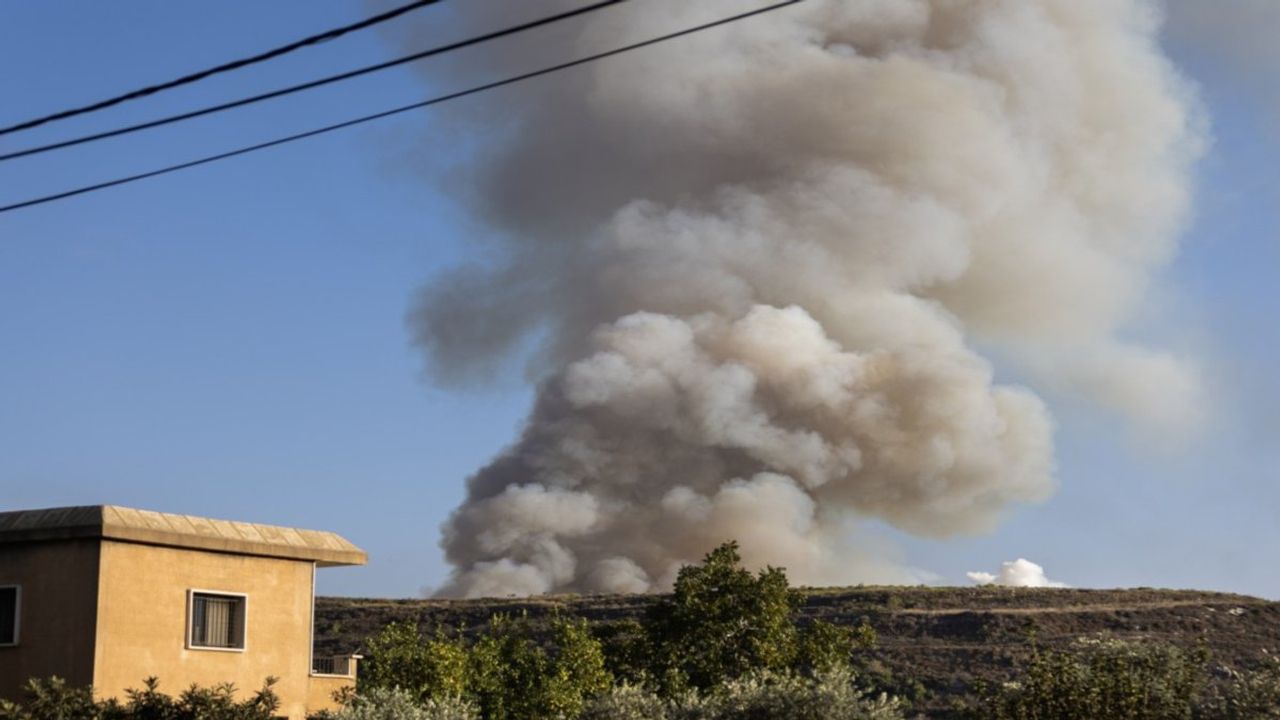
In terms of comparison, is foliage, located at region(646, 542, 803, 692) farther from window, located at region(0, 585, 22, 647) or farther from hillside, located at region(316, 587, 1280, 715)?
hillside, located at region(316, 587, 1280, 715)

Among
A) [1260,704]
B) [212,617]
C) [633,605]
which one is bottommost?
[1260,704]

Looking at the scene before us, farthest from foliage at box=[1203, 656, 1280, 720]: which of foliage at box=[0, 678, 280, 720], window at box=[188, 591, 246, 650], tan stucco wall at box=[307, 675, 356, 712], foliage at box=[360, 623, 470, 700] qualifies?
window at box=[188, 591, 246, 650]

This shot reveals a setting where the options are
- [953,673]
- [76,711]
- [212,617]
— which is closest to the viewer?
[76,711]

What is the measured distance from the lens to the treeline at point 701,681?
31.1m

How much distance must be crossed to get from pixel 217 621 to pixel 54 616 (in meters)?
3.23

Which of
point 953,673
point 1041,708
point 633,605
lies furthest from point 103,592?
point 633,605

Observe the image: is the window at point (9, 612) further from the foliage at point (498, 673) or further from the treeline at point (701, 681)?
the foliage at point (498, 673)

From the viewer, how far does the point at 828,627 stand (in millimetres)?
48281

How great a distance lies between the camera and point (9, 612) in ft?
96.9

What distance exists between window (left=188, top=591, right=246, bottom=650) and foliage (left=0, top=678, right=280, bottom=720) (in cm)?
150

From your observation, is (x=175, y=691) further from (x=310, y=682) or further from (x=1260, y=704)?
(x=1260, y=704)

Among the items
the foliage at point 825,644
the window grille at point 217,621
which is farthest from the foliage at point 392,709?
the foliage at point 825,644

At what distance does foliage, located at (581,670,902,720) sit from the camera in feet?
102

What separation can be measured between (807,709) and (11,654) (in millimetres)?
15104
